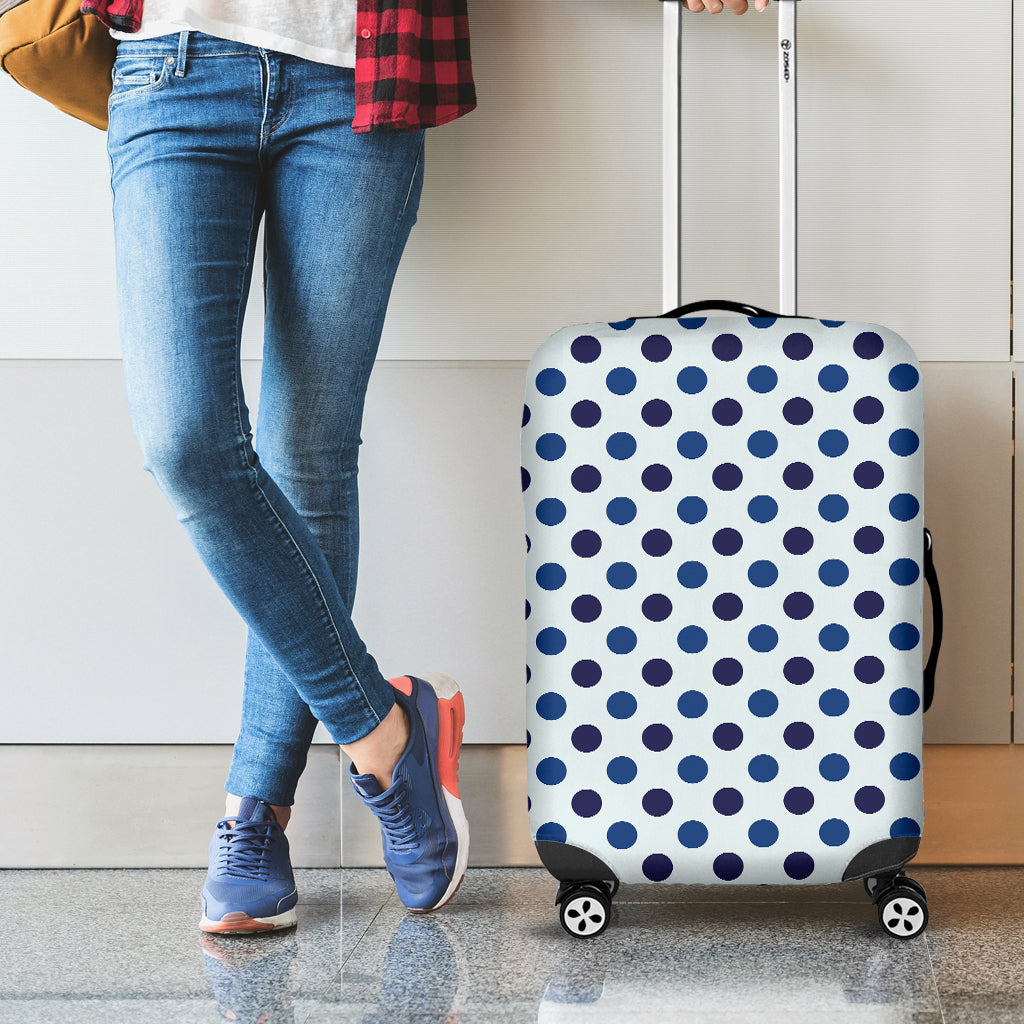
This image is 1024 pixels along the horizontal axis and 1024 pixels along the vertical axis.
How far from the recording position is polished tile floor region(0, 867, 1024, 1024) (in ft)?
3.03

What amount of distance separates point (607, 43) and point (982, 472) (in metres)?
0.66

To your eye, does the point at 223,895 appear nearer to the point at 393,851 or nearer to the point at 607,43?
the point at 393,851

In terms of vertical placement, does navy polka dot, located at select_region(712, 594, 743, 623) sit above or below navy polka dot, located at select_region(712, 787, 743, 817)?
above

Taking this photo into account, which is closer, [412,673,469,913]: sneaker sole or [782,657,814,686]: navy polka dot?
[782,657,814,686]: navy polka dot

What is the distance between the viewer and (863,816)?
1.02 metres

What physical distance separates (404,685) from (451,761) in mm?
103

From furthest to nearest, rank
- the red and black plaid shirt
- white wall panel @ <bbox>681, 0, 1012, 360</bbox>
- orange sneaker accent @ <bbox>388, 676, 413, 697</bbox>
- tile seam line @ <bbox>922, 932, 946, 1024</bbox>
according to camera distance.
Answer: white wall panel @ <bbox>681, 0, 1012, 360</bbox>, orange sneaker accent @ <bbox>388, 676, 413, 697</bbox>, the red and black plaid shirt, tile seam line @ <bbox>922, 932, 946, 1024</bbox>

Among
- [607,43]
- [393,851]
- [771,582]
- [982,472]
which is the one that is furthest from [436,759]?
[607,43]

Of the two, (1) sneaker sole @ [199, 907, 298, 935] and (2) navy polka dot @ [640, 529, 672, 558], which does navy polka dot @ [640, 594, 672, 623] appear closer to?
(2) navy polka dot @ [640, 529, 672, 558]

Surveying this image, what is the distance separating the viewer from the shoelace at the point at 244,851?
42.9 inches

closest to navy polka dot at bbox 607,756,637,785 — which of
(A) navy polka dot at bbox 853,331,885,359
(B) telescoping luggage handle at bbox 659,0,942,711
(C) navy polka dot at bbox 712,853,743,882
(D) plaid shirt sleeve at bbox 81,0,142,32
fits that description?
(C) navy polka dot at bbox 712,853,743,882

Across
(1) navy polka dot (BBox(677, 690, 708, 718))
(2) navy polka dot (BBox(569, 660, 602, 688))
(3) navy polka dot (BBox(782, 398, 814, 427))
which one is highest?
(3) navy polka dot (BBox(782, 398, 814, 427))

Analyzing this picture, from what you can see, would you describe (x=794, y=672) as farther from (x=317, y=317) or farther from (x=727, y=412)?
(x=317, y=317)

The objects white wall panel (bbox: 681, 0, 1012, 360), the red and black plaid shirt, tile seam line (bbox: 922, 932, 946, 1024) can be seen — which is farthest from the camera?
white wall panel (bbox: 681, 0, 1012, 360)
